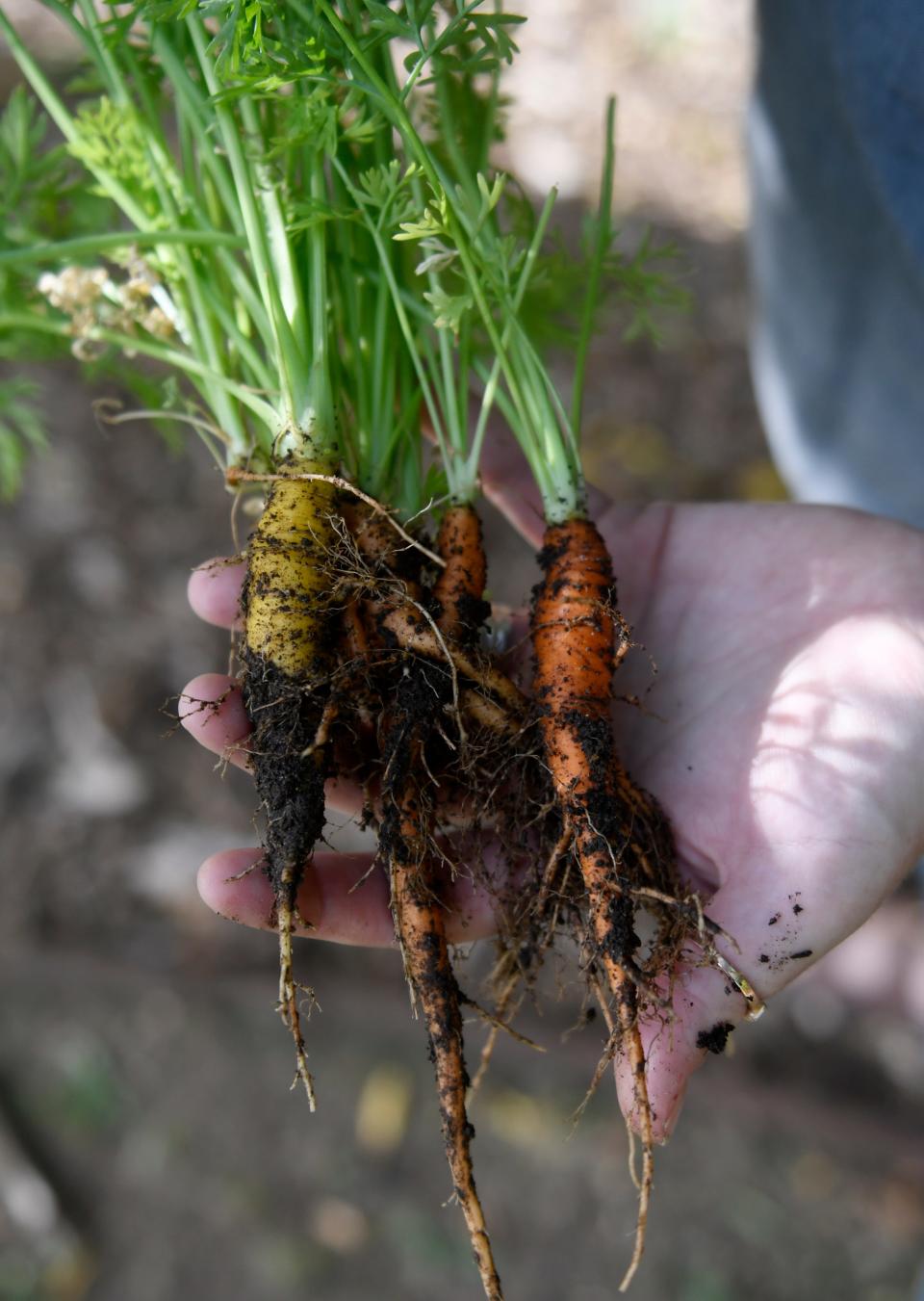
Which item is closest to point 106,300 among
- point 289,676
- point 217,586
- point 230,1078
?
point 217,586

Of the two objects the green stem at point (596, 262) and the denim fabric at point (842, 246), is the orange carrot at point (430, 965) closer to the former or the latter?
the green stem at point (596, 262)

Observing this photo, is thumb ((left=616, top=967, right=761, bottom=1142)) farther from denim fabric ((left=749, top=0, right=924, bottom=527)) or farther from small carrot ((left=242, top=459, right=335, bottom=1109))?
denim fabric ((left=749, top=0, right=924, bottom=527))

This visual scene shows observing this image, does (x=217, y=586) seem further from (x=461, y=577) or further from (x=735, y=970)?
(x=735, y=970)

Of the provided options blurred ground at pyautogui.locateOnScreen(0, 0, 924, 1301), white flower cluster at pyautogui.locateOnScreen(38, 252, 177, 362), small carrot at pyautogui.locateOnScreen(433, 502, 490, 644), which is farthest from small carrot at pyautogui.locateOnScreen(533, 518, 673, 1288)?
blurred ground at pyautogui.locateOnScreen(0, 0, 924, 1301)

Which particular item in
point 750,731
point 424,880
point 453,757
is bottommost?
point 424,880

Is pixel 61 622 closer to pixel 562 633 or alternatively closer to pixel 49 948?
pixel 49 948

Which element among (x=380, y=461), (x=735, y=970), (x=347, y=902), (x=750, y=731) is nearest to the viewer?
(x=735, y=970)

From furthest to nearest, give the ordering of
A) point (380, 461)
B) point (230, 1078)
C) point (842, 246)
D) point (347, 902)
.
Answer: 1. point (230, 1078)
2. point (842, 246)
3. point (380, 461)
4. point (347, 902)
